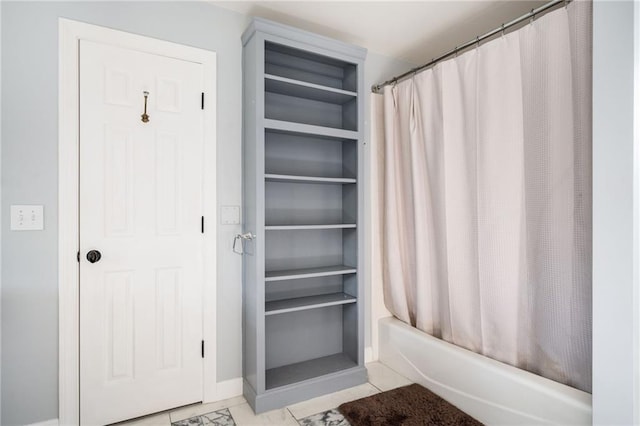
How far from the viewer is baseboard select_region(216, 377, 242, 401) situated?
2.11 m

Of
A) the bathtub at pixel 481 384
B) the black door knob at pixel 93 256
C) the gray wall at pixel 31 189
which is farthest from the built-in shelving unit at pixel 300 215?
the gray wall at pixel 31 189

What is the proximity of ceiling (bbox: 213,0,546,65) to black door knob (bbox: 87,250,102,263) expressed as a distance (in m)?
1.63

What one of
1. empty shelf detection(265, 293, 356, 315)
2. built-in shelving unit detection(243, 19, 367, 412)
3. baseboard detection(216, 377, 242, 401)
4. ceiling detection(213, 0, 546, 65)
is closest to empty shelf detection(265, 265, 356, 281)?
built-in shelving unit detection(243, 19, 367, 412)

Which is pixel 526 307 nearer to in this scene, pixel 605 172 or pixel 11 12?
pixel 605 172

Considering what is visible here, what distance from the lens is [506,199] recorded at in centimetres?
183

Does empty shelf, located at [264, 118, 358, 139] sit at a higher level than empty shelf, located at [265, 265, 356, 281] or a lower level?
higher

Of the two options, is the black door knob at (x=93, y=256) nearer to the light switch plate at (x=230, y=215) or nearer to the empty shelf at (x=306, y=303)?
the light switch plate at (x=230, y=215)

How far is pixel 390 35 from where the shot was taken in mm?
2512

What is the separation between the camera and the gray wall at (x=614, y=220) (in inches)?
48.4

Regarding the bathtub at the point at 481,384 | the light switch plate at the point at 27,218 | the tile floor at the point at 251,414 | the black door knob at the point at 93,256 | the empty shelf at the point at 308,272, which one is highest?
the light switch plate at the point at 27,218

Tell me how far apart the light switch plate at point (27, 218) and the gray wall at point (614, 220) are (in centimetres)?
252

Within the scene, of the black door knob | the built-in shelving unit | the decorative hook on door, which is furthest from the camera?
the built-in shelving unit

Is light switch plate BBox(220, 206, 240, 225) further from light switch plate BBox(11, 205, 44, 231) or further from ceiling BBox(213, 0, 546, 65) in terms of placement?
→ ceiling BBox(213, 0, 546, 65)

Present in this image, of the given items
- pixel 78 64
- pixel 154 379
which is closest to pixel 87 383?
pixel 154 379
